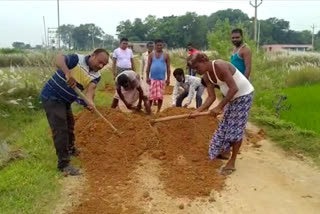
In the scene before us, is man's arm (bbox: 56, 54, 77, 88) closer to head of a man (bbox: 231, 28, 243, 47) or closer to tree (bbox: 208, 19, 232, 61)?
head of a man (bbox: 231, 28, 243, 47)

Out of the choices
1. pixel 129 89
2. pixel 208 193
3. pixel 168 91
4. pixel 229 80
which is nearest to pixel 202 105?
pixel 229 80

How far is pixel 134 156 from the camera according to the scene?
239 inches

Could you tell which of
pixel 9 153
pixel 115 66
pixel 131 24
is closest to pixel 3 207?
pixel 9 153

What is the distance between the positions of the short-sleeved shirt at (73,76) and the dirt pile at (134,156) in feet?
3.35

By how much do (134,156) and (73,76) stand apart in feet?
4.81

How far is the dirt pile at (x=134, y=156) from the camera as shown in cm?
477

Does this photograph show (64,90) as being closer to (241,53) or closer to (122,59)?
(241,53)

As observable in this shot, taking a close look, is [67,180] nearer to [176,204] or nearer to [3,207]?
[3,207]

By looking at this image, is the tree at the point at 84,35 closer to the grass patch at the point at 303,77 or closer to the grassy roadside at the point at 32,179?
the grass patch at the point at 303,77

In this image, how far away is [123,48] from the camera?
9719mm

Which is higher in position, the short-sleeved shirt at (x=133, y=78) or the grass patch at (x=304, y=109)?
the short-sleeved shirt at (x=133, y=78)

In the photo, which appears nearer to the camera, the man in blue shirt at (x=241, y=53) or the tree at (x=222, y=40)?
the man in blue shirt at (x=241, y=53)

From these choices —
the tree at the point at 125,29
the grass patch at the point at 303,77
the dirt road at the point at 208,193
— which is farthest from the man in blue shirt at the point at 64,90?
the tree at the point at 125,29

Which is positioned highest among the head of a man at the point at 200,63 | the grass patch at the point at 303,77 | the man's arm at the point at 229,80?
the head of a man at the point at 200,63
